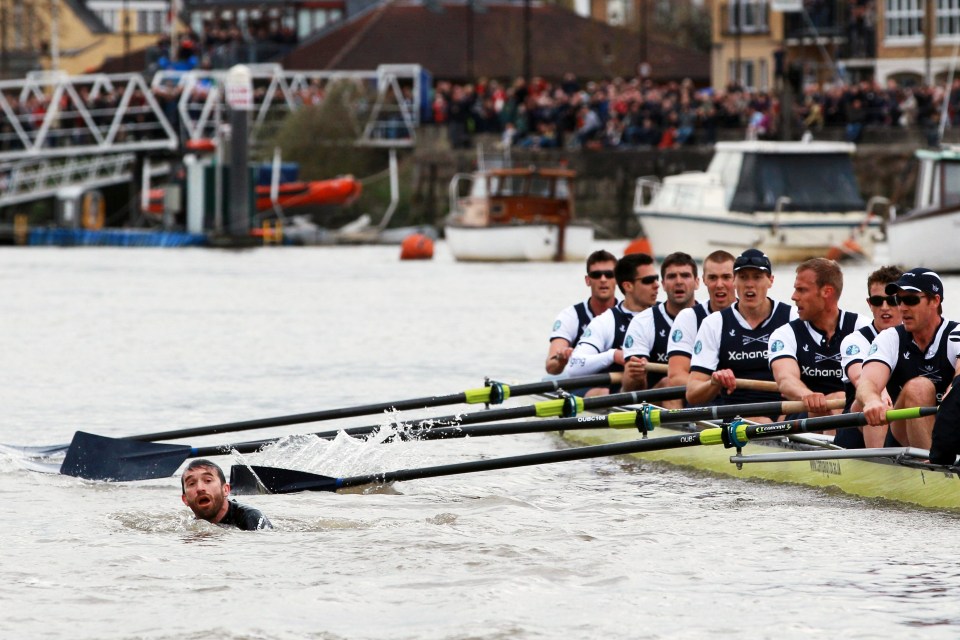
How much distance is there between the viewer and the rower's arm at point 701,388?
11.1 metres

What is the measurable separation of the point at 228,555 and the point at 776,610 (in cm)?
291

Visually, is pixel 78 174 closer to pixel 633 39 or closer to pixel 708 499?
pixel 633 39

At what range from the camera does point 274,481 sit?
1086cm

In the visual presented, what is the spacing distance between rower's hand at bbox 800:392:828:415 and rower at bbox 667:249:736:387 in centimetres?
111

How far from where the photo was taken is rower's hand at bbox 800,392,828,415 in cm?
1033

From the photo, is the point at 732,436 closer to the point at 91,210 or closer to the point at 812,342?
the point at 812,342

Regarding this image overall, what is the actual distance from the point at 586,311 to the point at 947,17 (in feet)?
130

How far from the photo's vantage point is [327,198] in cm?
4519

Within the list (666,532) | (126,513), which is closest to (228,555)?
(126,513)

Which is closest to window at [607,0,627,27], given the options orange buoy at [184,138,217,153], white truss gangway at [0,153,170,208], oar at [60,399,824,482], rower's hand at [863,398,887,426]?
white truss gangway at [0,153,170,208]

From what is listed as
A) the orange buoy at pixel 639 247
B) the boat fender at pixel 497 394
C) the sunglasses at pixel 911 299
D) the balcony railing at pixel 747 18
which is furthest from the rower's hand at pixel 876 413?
the balcony railing at pixel 747 18

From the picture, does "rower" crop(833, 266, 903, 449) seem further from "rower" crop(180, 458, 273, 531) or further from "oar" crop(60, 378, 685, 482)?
"rower" crop(180, 458, 273, 531)

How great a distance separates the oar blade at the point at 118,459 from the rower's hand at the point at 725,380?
349cm

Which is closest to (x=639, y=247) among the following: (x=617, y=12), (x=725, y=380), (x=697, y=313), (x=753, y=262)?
(x=697, y=313)
